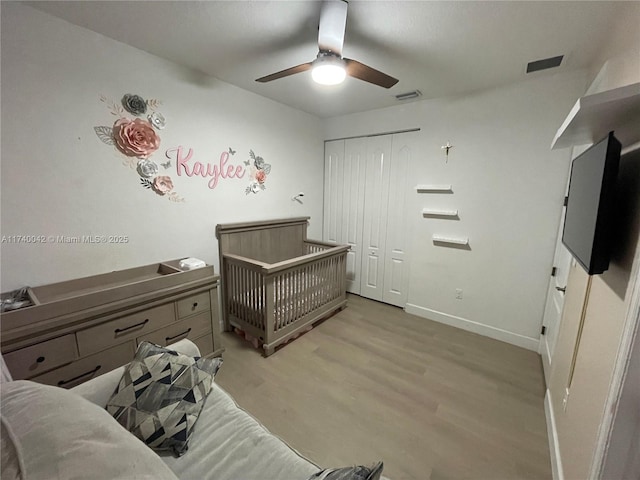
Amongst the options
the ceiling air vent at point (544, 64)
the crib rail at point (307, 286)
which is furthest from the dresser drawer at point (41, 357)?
the ceiling air vent at point (544, 64)

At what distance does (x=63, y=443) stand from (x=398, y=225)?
319cm

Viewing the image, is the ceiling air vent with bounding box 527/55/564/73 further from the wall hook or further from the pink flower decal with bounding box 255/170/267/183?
the pink flower decal with bounding box 255/170/267/183

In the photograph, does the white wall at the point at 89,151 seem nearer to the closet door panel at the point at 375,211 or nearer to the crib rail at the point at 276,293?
the crib rail at the point at 276,293

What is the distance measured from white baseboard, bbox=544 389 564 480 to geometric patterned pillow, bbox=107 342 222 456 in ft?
5.89

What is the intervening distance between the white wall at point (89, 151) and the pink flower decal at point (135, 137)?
5 centimetres

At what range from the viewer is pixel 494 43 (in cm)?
174

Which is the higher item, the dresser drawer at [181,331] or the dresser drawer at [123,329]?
the dresser drawer at [123,329]

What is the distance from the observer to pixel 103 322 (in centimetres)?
159

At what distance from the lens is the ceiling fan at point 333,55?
1388mm

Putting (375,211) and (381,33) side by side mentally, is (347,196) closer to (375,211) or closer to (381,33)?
(375,211)

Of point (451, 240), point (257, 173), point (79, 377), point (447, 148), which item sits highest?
point (447, 148)

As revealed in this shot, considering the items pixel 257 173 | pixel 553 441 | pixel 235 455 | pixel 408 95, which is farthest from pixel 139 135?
pixel 553 441

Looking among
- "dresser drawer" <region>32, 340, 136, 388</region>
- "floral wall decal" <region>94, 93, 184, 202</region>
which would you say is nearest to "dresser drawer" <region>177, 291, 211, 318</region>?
"dresser drawer" <region>32, 340, 136, 388</region>

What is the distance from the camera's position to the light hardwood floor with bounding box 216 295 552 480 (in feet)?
4.80
